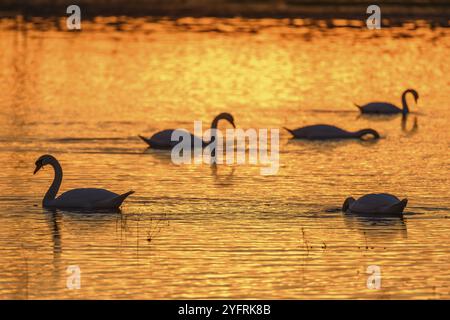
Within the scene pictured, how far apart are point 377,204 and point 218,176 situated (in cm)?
447

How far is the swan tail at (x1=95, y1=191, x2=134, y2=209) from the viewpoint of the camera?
20781 mm

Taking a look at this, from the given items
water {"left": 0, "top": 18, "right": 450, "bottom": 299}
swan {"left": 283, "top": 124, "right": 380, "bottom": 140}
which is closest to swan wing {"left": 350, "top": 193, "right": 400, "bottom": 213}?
water {"left": 0, "top": 18, "right": 450, "bottom": 299}

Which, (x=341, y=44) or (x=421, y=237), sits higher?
(x=341, y=44)

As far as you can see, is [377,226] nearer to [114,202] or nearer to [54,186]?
[114,202]

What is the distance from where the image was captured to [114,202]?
68.3 feet

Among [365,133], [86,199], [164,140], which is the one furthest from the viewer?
[365,133]

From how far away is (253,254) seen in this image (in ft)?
58.8

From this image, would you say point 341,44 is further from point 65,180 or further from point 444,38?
point 65,180

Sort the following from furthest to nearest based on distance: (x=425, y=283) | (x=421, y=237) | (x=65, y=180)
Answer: (x=65, y=180) → (x=421, y=237) → (x=425, y=283)

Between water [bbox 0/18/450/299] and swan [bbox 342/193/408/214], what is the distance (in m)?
0.25

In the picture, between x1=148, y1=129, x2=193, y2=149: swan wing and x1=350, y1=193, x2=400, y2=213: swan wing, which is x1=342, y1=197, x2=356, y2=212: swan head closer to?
x1=350, y1=193, x2=400, y2=213: swan wing

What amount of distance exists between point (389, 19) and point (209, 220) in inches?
1552

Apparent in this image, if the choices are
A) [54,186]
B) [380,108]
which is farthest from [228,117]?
[54,186]
